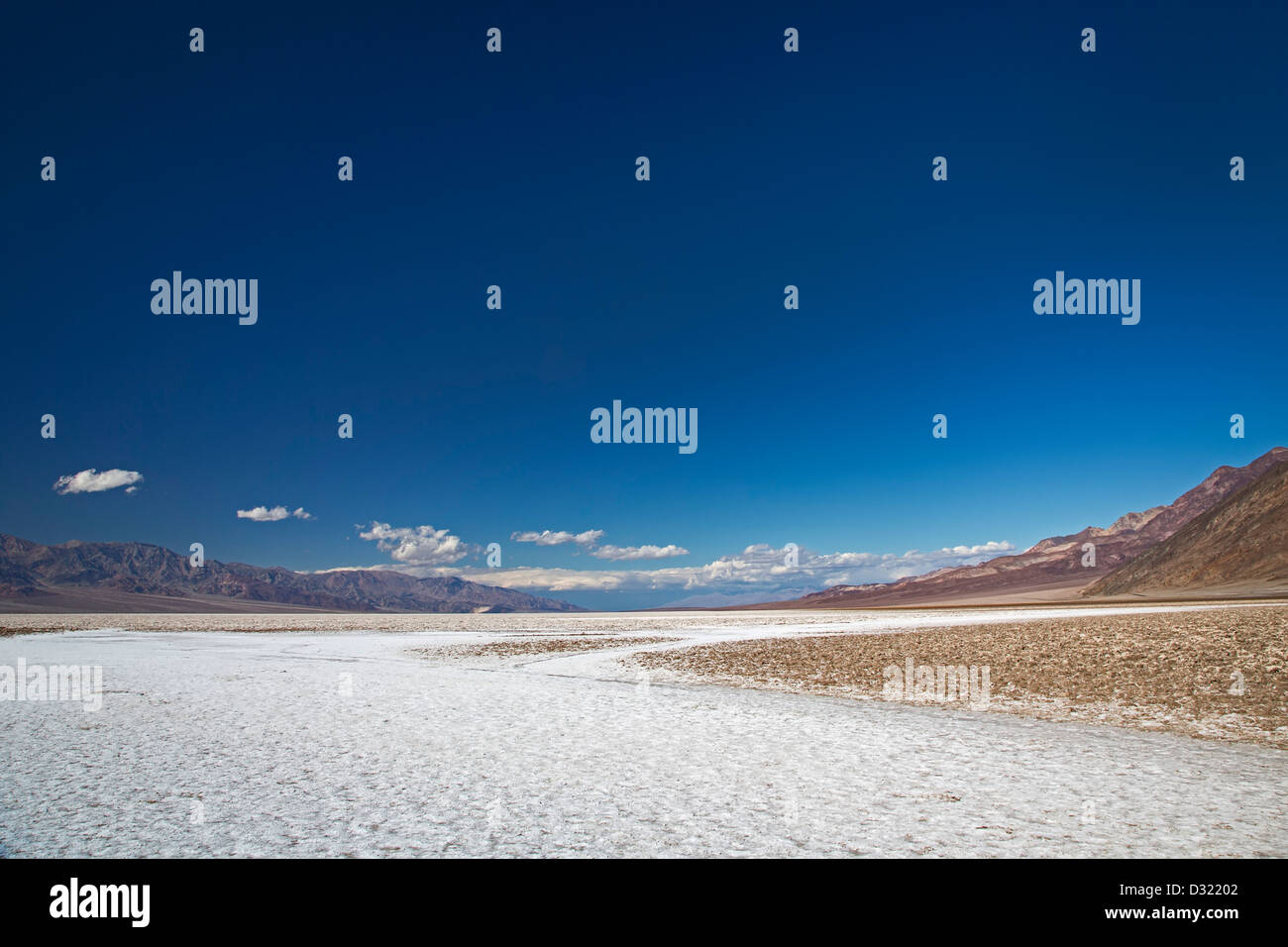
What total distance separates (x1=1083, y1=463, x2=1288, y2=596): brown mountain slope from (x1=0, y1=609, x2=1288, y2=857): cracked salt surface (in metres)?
109

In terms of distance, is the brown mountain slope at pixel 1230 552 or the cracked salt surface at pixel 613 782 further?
the brown mountain slope at pixel 1230 552

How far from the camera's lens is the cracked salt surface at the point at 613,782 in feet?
21.9

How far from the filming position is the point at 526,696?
17656mm

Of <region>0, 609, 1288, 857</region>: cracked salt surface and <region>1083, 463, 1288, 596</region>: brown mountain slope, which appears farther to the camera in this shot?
<region>1083, 463, 1288, 596</region>: brown mountain slope

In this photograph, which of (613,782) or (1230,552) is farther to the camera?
(1230,552)

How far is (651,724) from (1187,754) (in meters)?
8.62

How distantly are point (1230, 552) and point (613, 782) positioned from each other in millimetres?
143253

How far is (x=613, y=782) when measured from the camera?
29.7ft

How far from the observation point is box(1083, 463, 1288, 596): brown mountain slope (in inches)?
4090

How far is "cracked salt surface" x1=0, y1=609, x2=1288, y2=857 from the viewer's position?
6.67 meters

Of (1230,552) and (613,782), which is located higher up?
(613,782)

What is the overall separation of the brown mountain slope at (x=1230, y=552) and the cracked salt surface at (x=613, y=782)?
108951mm
